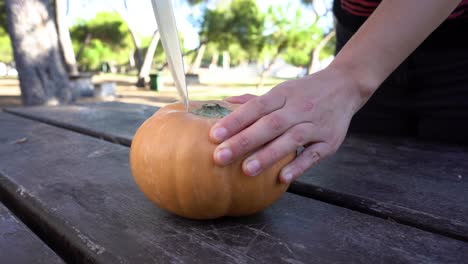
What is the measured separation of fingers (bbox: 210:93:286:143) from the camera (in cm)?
63

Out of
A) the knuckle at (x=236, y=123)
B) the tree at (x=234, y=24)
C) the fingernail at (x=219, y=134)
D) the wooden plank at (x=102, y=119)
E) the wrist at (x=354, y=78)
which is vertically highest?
the tree at (x=234, y=24)

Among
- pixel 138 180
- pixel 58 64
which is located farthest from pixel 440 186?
pixel 58 64

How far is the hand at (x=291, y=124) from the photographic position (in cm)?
63

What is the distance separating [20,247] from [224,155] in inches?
13.6

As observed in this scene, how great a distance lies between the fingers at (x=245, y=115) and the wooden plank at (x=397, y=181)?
0.26 m

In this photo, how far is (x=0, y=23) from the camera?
44.7 ft

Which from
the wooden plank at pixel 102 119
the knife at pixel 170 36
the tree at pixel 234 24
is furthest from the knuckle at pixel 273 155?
the tree at pixel 234 24

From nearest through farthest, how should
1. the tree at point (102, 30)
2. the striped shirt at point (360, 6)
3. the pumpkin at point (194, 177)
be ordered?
1. the pumpkin at point (194, 177)
2. the striped shirt at point (360, 6)
3. the tree at point (102, 30)

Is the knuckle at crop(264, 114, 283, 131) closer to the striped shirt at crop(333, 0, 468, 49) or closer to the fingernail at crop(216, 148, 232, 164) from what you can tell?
the fingernail at crop(216, 148, 232, 164)

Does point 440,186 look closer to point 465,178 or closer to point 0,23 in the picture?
point 465,178

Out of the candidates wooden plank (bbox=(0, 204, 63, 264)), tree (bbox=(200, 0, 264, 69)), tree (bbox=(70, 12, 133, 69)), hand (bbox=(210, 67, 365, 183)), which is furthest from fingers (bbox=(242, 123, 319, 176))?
tree (bbox=(70, 12, 133, 69))

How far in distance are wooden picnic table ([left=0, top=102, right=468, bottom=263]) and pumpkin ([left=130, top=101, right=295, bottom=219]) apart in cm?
4

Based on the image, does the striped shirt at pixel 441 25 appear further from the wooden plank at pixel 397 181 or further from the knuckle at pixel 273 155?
the knuckle at pixel 273 155

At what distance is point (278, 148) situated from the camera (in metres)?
0.65
